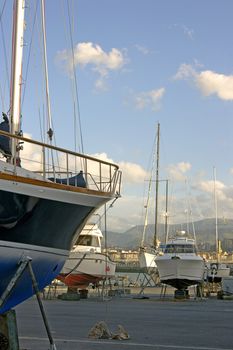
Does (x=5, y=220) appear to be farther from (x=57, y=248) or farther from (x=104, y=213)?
(x=104, y=213)

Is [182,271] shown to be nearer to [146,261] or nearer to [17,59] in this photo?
[146,261]

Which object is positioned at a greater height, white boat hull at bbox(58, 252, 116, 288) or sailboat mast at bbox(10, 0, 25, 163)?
sailboat mast at bbox(10, 0, 25, 163)

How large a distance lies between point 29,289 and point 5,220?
171cm

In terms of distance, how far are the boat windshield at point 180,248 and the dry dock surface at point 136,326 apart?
874 centimetres

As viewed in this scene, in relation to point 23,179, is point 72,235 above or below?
below

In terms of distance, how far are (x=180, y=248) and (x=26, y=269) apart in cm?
2107

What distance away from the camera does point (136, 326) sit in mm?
13328

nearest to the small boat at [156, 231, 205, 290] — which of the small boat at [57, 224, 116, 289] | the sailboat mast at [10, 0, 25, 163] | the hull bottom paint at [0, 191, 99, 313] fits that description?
the small boat at [57, 224, 116, 289]

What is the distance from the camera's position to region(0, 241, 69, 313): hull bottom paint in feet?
27.4

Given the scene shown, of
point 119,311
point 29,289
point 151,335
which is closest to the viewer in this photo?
point 29,289

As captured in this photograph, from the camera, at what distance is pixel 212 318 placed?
15.6 metres

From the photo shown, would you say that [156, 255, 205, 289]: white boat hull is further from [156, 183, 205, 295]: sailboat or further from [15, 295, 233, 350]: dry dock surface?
[15, 295, 233, 350]: dry dock surface

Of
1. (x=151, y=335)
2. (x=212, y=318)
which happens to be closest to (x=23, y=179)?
(x=151, y=335)

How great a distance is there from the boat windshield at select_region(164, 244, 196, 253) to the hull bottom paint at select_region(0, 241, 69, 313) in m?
19.6
